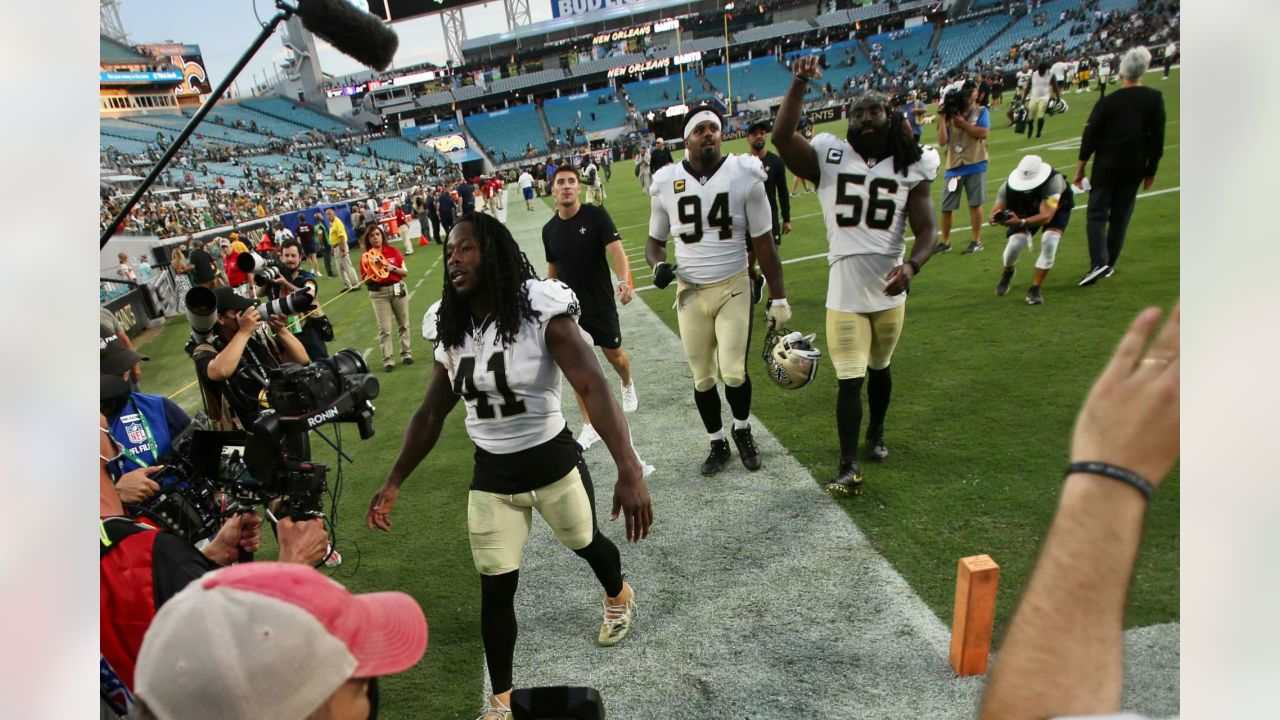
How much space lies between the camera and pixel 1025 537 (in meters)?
2.93

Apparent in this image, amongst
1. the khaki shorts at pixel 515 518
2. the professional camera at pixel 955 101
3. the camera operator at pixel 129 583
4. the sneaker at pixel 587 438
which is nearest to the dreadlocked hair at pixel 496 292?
the khaki shorts at pixel 515 518

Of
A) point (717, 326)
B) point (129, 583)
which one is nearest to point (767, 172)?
point (717, 326)

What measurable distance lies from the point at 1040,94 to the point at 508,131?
21.6m

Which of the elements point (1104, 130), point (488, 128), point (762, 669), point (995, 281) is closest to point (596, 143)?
point (488, 128)

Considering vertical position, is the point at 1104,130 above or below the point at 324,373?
above

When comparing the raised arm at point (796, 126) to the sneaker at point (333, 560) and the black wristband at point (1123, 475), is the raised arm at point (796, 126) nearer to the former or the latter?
the black wristband at point (1123, 475)

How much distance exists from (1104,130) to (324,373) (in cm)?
453

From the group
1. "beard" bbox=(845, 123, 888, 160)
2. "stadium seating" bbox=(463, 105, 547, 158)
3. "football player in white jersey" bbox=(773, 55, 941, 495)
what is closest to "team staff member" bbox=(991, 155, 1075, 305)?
"football player in white jersey" bbox=(773, 55, 941, 495)

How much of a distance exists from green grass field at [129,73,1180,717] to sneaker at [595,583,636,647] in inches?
20.2

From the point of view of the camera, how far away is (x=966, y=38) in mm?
8789

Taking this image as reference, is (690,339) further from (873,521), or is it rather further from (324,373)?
(324,373)

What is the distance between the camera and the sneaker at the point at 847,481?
3490 mm

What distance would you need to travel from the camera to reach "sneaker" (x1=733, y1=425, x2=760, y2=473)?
398 centimetres

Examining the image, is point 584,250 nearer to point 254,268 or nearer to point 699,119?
point 699,119
